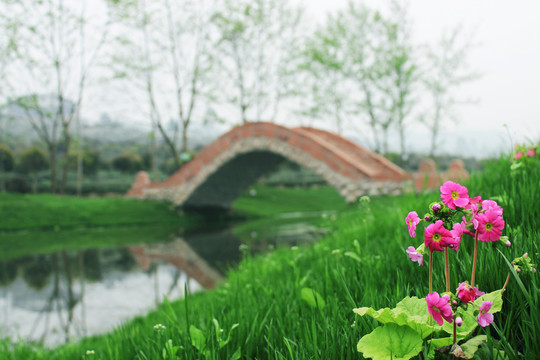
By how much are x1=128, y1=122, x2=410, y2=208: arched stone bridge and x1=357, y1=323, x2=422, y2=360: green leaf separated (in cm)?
667

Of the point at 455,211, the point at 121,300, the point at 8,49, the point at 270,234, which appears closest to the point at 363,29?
the point at 270,234

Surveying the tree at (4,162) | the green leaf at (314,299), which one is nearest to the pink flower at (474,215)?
the green leaf at (314,299)

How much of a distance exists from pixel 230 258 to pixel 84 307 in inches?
122

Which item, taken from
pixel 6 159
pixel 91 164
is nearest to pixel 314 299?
pixel 6 159

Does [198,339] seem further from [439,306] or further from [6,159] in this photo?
[6,159]

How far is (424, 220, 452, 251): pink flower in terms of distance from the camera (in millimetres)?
950

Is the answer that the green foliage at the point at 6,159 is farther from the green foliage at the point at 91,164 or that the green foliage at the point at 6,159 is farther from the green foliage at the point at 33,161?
the green foliage at the point at 91,164

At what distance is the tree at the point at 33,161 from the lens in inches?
829

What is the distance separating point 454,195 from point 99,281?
5902 mm

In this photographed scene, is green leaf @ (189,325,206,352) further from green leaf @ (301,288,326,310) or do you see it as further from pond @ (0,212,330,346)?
pond @ (0,212,330,346)

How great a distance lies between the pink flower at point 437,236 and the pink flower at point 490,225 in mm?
103

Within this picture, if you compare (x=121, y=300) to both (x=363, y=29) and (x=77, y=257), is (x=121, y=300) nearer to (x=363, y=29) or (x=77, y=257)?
(x=77, y=257)

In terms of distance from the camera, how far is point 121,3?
651 inches

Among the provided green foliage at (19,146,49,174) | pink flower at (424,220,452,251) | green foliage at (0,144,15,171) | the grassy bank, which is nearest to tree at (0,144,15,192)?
green foliage at (0,144,15,171)
